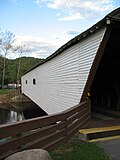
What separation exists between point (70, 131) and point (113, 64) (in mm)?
8222

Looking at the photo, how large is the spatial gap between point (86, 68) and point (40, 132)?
132 inches

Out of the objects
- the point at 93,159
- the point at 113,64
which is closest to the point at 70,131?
the point at 93,159

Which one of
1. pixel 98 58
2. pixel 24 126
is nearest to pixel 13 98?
pixel 98 58

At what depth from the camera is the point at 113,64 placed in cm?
1327

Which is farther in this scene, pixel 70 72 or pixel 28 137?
pixel 70 72

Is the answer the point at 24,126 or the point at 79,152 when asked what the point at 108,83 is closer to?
the point at 79,152

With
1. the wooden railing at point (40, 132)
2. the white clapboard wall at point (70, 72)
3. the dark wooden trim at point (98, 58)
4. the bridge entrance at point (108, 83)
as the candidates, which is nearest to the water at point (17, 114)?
the bridge entrance at point (108, 83)

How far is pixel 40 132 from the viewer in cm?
475

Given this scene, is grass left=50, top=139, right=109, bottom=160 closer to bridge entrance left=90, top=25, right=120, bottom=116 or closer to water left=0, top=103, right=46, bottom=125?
bridge entrance left=90, top=25, right=120, bottom=116

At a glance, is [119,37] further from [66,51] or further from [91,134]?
[91,134]

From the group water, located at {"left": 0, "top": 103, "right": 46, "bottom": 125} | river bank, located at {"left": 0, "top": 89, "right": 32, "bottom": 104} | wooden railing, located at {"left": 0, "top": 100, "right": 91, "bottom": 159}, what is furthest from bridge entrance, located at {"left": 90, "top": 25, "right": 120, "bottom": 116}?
river bank, located at {"left": 0, "top": 89, "right": 32, "bottom": 104}

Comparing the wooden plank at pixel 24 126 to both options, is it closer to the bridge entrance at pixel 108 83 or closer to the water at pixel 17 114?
the bridge entrance at pixel 108 83

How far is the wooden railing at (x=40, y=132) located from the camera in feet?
12.7

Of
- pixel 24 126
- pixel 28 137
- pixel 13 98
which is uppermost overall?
pixel 24 126
